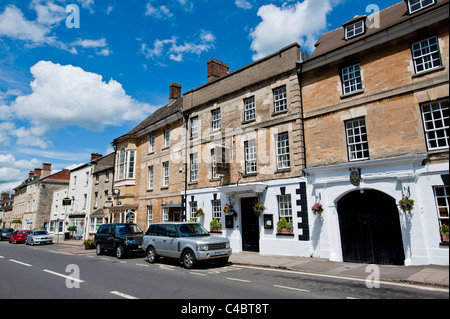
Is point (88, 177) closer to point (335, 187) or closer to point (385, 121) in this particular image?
point (335, 187)

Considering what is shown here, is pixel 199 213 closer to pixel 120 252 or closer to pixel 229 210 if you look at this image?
pixel 229 210

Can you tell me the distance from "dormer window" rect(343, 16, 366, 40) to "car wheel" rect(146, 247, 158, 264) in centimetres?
1421

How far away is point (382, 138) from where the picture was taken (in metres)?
12.2

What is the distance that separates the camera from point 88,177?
34.0m

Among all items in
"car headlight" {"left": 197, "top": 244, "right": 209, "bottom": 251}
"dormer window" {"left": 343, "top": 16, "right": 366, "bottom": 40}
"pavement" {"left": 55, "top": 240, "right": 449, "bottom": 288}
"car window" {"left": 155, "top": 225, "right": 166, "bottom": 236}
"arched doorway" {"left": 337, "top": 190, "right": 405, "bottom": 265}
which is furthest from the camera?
"dormer window" {"left": 343, "top": 16, "right": 366, "bottom": 40}

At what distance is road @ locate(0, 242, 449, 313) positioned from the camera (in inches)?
276

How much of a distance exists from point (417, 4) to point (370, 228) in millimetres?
10049

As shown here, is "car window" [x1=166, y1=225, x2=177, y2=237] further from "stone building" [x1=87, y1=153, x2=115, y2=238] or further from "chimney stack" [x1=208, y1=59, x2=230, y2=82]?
"stone building" [x1=87, y1=153, x2=115, y2=238]

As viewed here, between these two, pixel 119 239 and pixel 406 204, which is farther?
pixel 119 239

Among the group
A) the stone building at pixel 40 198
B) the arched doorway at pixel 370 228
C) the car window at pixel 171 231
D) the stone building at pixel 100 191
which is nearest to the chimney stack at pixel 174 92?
the stone building at pixel 100 191

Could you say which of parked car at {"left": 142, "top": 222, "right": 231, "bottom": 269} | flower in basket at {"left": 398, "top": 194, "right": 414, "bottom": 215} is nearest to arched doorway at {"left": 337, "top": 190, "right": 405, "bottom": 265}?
flower in basket at {"left": 398, "top": 194, "right": 414, "bottom": 215}

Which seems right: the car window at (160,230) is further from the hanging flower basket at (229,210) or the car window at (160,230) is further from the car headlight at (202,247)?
the hanging flower basket at (229,210)

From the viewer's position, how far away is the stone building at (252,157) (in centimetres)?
1475

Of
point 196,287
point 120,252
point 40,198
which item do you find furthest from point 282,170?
point 40,198
